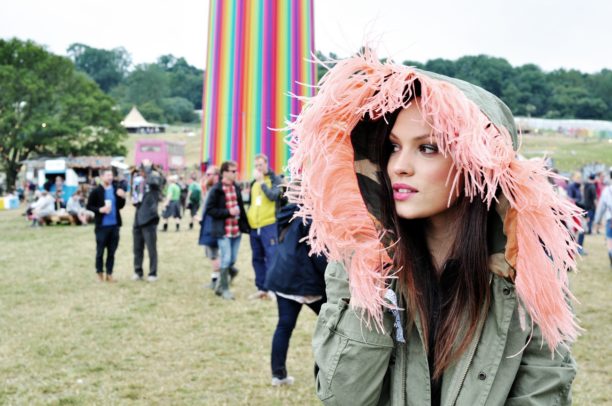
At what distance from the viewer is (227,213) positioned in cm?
834

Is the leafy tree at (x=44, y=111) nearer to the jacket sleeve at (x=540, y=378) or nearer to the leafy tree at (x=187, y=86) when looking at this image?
the jacket sleeve at (x=540, y=378)

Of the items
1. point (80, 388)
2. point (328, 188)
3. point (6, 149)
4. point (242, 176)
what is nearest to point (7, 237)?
point (242, 176)

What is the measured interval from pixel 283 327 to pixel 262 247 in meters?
3.66

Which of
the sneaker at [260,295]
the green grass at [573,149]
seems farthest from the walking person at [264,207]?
the green grass at [573,149]

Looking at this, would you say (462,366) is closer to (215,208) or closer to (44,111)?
(215,208)

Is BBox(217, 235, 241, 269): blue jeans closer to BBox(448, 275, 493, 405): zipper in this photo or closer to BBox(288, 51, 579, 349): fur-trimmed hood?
BBox(288, 51, 579, 349): fur-trimmed hood

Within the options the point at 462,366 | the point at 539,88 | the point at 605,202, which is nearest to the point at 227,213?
the point at 605,202

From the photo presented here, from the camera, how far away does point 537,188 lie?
1723mm

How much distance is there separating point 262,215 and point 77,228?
12794 mm

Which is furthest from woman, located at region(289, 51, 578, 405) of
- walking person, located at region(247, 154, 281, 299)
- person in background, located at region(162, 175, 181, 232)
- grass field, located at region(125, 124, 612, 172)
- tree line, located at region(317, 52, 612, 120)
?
tree line, located at region(317, 52, 612, 120)

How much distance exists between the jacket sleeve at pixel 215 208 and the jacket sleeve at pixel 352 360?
656 centimetres

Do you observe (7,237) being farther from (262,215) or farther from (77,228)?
(262,215)

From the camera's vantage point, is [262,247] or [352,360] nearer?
[352,360]

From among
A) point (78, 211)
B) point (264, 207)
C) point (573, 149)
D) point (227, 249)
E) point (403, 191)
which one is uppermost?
point (573, 149)
